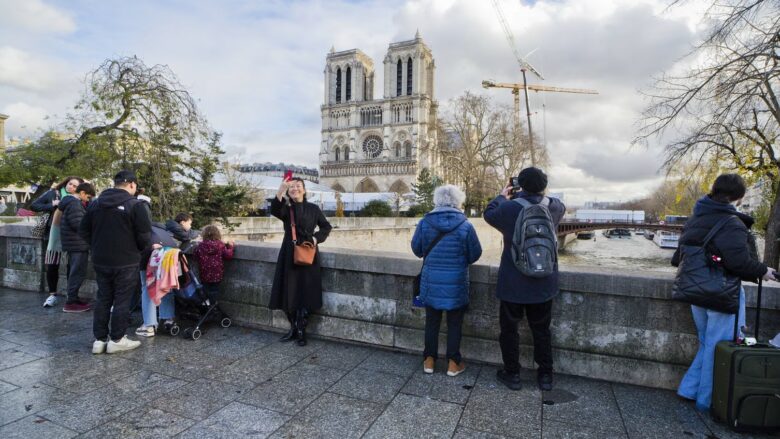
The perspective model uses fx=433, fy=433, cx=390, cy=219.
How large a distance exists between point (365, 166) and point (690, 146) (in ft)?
251

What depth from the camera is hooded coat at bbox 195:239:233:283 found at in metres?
4.87

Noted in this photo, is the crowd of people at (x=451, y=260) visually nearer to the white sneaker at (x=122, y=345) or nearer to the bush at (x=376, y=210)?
the white sneaker at (x=122, y=345)

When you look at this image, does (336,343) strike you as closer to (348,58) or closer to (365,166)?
(365,166)

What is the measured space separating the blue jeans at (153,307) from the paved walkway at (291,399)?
467 mm

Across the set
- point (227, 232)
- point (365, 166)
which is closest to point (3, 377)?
point (227, 232)

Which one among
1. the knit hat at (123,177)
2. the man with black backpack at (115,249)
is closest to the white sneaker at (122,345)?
the man with black backpack at (115,249)

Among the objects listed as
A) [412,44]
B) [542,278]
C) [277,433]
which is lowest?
[277,433]

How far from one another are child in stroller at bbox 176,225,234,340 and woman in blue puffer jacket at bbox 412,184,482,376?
8.06 ft

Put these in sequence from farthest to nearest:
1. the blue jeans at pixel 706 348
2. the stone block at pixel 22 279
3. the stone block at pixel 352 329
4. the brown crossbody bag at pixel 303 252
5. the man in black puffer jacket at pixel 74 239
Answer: the stone block at pixel 22 279, the man in black puffer jacket at pixel 74 239, the stone block at pixel 352 329, the brown crossbody bag at pixel 303 252, the blue jeans at pixel 706 348

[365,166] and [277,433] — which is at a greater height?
[365,166]

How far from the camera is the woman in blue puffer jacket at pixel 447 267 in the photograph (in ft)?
12.0

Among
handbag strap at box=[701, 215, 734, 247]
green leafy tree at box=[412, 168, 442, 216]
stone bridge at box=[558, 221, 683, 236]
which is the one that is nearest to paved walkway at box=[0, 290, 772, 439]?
handbag strap at box=[701, 215, 734, 247]

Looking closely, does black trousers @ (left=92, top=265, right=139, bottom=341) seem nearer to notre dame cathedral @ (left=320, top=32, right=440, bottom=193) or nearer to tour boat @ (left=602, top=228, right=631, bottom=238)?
notre dame cathedral @ (left=320, top=32, right=440, bottom=193)

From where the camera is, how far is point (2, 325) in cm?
501
